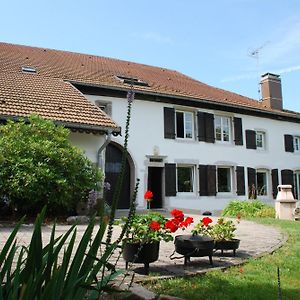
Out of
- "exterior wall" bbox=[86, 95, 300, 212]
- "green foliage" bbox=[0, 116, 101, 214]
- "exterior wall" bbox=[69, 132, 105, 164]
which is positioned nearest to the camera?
"green foliage" bbox=[0, 116, 101, 214]

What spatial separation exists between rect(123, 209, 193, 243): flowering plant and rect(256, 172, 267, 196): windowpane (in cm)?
1648

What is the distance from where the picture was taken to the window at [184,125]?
17.9 m

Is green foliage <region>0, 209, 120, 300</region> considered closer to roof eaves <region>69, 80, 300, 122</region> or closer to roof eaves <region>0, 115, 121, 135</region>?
roof eaves <region>0, 115, 121, 135</region>

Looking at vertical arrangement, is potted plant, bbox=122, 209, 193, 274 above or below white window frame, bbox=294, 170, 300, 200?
below

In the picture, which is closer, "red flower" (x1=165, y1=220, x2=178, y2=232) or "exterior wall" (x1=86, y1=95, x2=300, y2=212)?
"red flower" (x1=165, y1=220, x2=178, y2=232)

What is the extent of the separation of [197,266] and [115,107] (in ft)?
38.9

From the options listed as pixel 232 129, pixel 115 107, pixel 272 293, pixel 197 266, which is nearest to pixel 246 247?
pixel 197 266

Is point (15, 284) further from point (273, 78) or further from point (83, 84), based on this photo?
point (273, 78)

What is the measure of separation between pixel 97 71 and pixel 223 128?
6.99 metres

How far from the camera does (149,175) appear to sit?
17.2 metres

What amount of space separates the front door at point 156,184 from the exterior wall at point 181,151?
51cm

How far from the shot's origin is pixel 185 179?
17.8 meters

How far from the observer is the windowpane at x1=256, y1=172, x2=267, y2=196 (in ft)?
66.2

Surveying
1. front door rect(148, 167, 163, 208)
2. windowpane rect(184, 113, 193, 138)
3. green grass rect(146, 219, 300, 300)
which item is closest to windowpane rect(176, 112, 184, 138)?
windowpane rect(184, 113, 193, 138)
